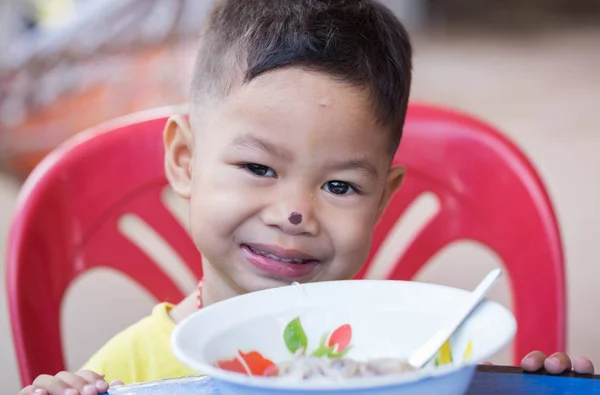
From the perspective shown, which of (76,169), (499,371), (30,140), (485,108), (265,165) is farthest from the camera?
(485,108)

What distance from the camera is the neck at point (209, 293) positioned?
39.8 inches

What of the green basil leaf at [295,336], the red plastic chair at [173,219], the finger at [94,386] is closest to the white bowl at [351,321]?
the green basil leaf at [295,336]

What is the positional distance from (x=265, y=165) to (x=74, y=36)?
2.45m

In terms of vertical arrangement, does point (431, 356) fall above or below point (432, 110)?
below

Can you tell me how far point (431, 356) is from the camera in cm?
65

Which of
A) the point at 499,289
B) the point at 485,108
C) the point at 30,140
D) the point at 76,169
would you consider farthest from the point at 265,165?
the point at 485,108

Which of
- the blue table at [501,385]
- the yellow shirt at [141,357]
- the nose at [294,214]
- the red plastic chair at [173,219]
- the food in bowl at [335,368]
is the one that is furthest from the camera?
the red plastic chair at [173,219]

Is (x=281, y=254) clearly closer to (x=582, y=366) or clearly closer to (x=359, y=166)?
(x=359, y=166)

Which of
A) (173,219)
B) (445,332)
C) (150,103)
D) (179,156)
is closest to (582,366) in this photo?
(445,332)

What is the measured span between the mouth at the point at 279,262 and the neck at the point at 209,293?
0.33 ft

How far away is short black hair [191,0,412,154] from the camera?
2.94 feet

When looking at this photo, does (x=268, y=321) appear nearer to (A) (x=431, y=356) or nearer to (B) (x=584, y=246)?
(A) (x=431, y=356)

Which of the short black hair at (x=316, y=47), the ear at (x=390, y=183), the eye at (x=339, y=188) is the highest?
the short black hair at (x=316, y=47)

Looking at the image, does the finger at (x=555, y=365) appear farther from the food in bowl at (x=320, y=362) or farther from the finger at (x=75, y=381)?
the finger at (x=75, y=381)
